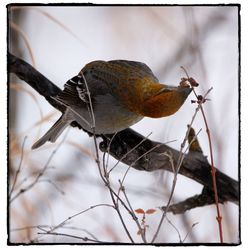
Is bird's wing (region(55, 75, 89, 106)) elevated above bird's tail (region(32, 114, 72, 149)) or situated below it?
above

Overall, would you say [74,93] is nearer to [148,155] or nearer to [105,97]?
[105,97]

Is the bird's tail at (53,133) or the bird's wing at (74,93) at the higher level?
the bird's wing at (74,93)

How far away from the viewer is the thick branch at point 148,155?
66.2 inches

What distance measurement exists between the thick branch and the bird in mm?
36

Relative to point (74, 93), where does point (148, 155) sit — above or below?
below

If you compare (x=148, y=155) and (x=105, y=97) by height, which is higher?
(x=105, y=97)

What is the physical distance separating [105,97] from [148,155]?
174 mm

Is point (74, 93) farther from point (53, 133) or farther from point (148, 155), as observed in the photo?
point (148, 155)

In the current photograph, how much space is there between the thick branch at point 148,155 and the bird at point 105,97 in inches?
1.4

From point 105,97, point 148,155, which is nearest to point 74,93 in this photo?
point 105,97

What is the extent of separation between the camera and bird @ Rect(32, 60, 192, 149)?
5.36 ft

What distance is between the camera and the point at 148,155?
5.53 feet

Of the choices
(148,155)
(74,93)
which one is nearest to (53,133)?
(74,93)

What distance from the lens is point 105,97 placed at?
168 centimetres
